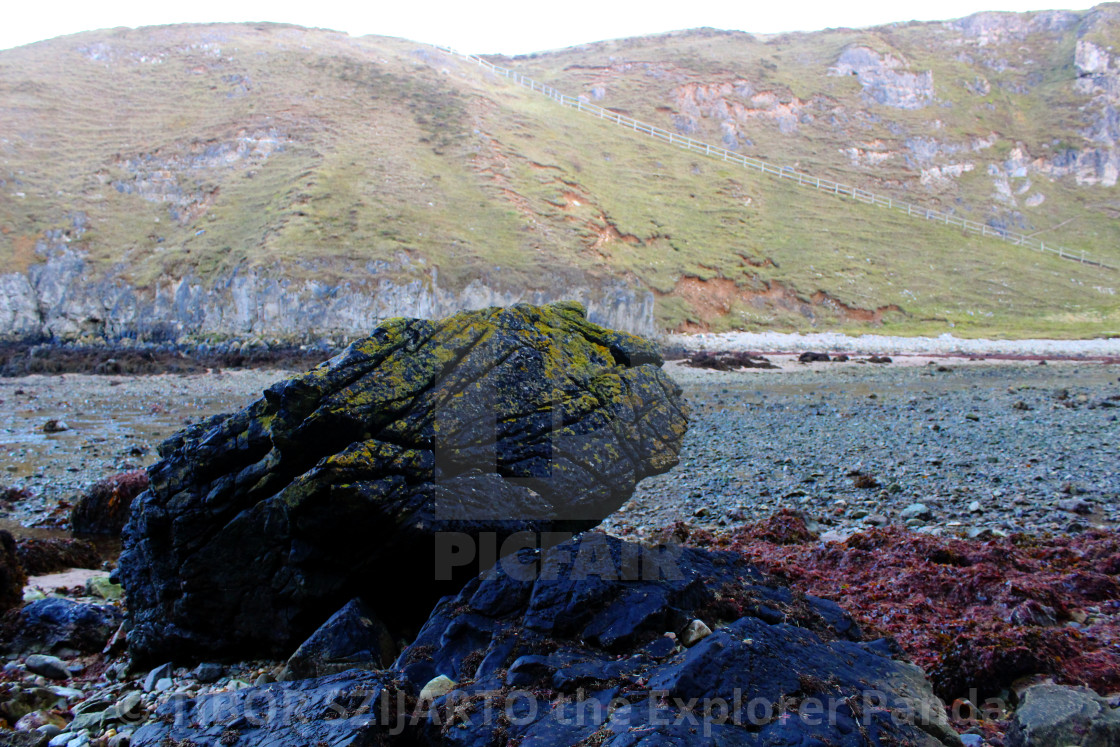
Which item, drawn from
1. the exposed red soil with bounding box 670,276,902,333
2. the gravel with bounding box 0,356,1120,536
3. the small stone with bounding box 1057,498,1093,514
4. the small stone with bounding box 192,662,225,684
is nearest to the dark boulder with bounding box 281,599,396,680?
the small stone with bounding box 192,662,225,684

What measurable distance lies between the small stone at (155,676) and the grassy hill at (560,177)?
1532 inches

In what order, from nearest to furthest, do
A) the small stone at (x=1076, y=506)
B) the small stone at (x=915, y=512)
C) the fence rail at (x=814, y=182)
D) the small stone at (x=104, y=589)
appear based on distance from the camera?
the small stone at (x=104, y=589)
the small stone at (x=1076, y=506)
the small stone at (x=915, y=512)
the fence rail at (x=814, y=182)

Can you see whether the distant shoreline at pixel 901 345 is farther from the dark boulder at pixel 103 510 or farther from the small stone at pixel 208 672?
the small stone at pixel 208 672

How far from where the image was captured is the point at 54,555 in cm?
970

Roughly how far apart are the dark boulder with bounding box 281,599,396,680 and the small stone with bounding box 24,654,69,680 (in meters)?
2.68

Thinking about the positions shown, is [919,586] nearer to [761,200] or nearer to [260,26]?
[761,200]

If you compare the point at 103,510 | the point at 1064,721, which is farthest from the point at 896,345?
the point at 1064,721

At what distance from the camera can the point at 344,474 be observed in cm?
555

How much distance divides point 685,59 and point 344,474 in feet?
369

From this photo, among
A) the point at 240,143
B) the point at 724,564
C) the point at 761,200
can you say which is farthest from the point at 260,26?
the point at 724,564

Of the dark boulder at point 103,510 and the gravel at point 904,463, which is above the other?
the gravel at point 904,463

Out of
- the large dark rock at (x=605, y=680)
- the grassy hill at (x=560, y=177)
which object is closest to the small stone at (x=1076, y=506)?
the large dark rock at (x=605, y=680)

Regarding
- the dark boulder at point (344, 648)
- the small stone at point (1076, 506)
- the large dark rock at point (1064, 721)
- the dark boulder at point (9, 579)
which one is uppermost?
the large dark rock at point (1064, 721)

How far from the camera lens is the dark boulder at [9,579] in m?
7.43
